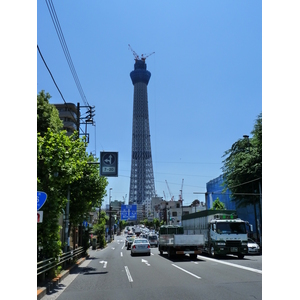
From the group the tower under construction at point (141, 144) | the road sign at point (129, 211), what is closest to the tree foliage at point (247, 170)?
the road sign at point (129, 211)

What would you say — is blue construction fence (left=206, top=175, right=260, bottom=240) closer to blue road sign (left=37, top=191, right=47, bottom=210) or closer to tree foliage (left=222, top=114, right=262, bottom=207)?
tree foliage (left=222, top=114, right=262, bottom=207)

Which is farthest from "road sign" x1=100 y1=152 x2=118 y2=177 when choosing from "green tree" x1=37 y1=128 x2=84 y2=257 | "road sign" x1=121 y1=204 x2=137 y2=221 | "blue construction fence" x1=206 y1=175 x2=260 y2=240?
"road sign" x1=121 y1=204 x2=137 y2=221

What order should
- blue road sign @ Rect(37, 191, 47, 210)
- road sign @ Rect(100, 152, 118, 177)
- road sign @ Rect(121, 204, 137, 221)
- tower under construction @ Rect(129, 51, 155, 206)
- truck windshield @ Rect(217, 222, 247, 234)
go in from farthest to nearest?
tower under construction @ Rect(129, 51, 155, 206), road sign @ Rect(121, 204, 137, 221), truck windshield @ Rect(217, 222, 247, 234), road sign @ Rect(100, 152, 118, 177), blue road sign @ Rect(37, 191, 47, 210)

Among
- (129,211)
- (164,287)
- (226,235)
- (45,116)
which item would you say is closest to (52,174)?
(164,287)

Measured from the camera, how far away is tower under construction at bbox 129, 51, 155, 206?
146625 millimetres

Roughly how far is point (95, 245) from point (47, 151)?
3788cm

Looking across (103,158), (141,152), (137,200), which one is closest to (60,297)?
(103,158)

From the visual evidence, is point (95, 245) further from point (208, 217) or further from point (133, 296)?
point (133, 296)

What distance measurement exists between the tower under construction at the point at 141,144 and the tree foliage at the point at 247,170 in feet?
340

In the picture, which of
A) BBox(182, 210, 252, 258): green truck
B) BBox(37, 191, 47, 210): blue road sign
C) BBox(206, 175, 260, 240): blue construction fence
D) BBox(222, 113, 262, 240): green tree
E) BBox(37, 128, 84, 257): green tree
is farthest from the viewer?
BBox(206, 175, 260, 240): blue construction fence

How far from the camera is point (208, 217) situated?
28.7m

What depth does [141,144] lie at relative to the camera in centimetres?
14625

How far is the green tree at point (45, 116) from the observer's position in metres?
30.0

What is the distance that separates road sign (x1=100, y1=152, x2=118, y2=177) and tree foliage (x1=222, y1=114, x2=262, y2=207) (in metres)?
23.1
